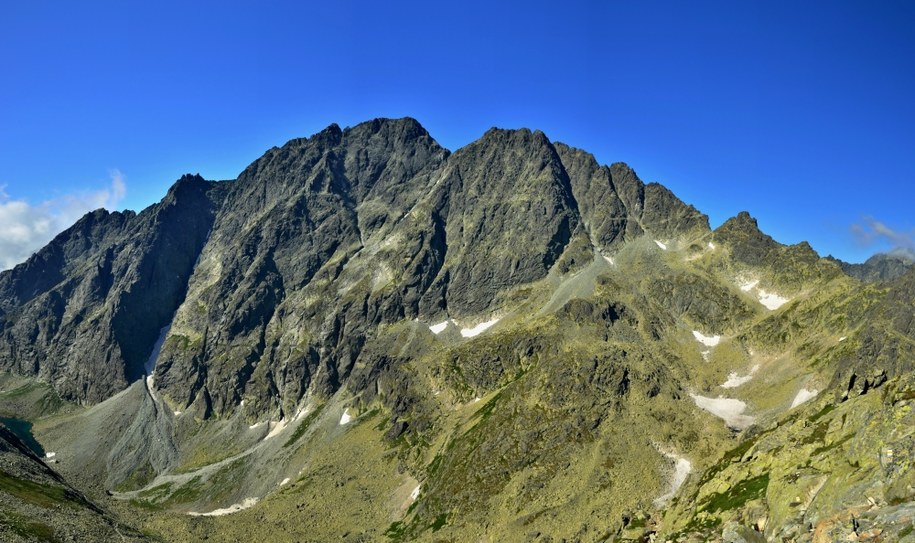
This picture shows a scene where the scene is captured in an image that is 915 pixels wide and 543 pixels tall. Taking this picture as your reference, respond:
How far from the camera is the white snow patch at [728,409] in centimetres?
16262

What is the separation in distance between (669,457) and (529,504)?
3936 centimetres

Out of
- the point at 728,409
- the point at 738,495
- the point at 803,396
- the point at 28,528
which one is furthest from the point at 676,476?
the point at 28,528

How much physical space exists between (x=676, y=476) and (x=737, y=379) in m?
61.1

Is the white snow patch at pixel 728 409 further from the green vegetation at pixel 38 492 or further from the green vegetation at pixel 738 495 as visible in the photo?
the green vegetation at pixel 38 492

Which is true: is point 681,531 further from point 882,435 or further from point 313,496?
point 313,496

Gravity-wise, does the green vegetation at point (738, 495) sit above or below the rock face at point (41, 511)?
above

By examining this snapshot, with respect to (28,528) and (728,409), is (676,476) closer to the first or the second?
(728,409)

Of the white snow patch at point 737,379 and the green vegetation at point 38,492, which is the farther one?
the white snow patch at point 737,379

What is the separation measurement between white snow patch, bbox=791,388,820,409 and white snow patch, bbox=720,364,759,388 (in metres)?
21.6

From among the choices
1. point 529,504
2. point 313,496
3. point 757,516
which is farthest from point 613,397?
point 757,516

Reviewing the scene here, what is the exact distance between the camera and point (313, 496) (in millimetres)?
187000

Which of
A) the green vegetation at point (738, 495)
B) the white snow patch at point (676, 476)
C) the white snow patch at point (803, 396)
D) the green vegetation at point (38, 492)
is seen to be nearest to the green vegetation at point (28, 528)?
the green vegetation at point (38, 492)

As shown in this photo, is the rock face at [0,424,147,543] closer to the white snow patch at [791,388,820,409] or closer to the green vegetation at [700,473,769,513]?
the green vegetation at [700,473,769,513]

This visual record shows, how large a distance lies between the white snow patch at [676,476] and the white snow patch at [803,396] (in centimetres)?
3947
